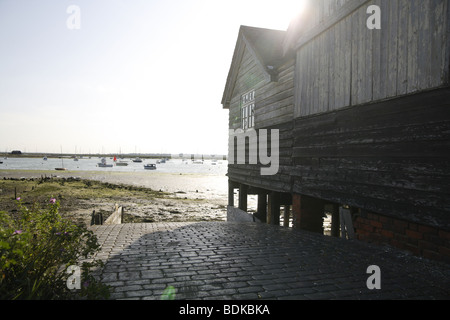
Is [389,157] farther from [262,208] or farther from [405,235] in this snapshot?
[262,208]

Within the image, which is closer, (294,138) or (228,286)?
(228,286)

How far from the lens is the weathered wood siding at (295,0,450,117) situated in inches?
171

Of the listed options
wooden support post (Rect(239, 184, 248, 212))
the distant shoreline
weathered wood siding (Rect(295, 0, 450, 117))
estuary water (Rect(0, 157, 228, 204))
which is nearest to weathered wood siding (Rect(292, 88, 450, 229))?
weathered wood siding (Rect(295, 0, 450, 117))

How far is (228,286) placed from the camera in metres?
3.89

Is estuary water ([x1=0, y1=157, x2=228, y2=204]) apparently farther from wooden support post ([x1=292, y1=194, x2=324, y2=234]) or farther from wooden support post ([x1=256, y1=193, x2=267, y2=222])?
wooden support post ([x1=292, y1=194, x2=324, y2=234])

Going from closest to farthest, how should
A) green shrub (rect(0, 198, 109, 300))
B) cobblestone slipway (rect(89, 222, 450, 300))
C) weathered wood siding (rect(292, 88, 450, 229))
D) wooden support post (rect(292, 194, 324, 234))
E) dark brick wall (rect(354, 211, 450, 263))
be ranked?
1. green shrub (rect(0, 198, 109, 300))
2. cobblestone slipway (rect(89, 222, 450, 300))
3. weathered wood siding (rect(292, 88, 450, 229))
4. dark brick wall (rect(354, 211, 450, 263))
5. wooden support post (rect(292, 194, 324, 234))

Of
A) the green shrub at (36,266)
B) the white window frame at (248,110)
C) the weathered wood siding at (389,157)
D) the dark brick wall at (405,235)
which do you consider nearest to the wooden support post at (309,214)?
the weathered wood siding at (389,157)

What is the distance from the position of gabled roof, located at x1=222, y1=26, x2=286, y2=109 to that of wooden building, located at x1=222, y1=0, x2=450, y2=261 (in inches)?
3.9

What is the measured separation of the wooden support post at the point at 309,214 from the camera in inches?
313

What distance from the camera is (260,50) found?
33.8 feet

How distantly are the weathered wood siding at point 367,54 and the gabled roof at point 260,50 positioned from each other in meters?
1.23

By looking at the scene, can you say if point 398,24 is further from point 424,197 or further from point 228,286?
point 228,286
